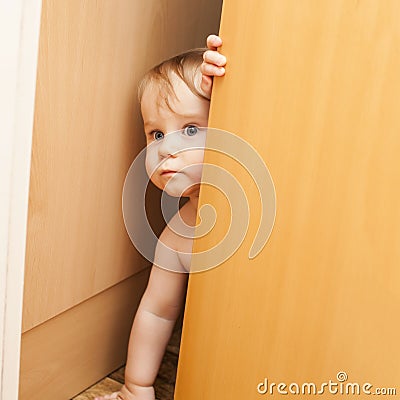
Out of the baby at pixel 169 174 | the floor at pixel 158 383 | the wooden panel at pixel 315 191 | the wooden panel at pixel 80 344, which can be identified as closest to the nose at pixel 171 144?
the baby at pixel 169 174

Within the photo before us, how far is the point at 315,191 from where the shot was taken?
81 centimetres

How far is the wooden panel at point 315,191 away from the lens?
759mm

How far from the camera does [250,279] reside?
877mm

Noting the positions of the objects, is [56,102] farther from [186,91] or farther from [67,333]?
[67,333]

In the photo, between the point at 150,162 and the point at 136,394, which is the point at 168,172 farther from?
the point at 136,394

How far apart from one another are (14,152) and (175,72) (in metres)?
0.32

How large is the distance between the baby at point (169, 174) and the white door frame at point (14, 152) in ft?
0.78

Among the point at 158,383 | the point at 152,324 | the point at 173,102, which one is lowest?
the point at 158,383

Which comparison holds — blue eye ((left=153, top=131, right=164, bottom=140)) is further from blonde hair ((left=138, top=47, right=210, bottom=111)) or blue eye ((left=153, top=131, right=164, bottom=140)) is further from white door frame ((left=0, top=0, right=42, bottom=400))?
white door frame ((left=0, top=0, right=42, bottom=400))

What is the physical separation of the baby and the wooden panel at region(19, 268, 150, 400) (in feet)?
0.19

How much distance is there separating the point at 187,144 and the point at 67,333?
326mm

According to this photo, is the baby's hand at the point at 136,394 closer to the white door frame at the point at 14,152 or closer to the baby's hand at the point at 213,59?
the white door frame at the point at 14,152

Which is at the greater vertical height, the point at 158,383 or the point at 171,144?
the point at 171,144

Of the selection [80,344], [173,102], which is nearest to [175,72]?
[173,102]
